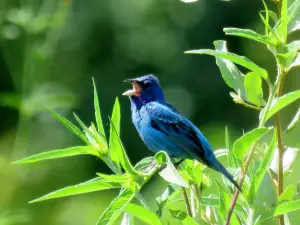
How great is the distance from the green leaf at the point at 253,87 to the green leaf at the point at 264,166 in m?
0.12

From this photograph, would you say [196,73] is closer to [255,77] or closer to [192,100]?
[192,100]

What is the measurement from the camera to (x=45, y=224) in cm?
455

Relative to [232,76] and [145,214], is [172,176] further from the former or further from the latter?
[232,76]

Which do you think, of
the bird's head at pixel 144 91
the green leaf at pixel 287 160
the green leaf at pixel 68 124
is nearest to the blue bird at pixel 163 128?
the bird's head at pixel 144 91

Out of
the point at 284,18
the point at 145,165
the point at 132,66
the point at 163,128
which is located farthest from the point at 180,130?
the point at 132,66

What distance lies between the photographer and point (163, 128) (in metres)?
2.34

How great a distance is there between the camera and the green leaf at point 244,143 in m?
1.30

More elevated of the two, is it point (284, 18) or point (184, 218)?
point (284, 18)

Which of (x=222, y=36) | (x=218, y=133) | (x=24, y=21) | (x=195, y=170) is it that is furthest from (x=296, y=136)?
(x=222, y=36)

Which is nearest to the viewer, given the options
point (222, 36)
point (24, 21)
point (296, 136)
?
point (24, 21)

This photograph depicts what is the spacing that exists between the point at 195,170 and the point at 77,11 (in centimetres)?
643

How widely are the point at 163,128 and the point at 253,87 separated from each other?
925 mm

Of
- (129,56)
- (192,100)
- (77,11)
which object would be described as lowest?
(192,100)

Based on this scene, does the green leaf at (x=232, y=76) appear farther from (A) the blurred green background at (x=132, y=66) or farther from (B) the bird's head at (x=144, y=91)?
(A) the blurred green background at (x=132, y=66)
